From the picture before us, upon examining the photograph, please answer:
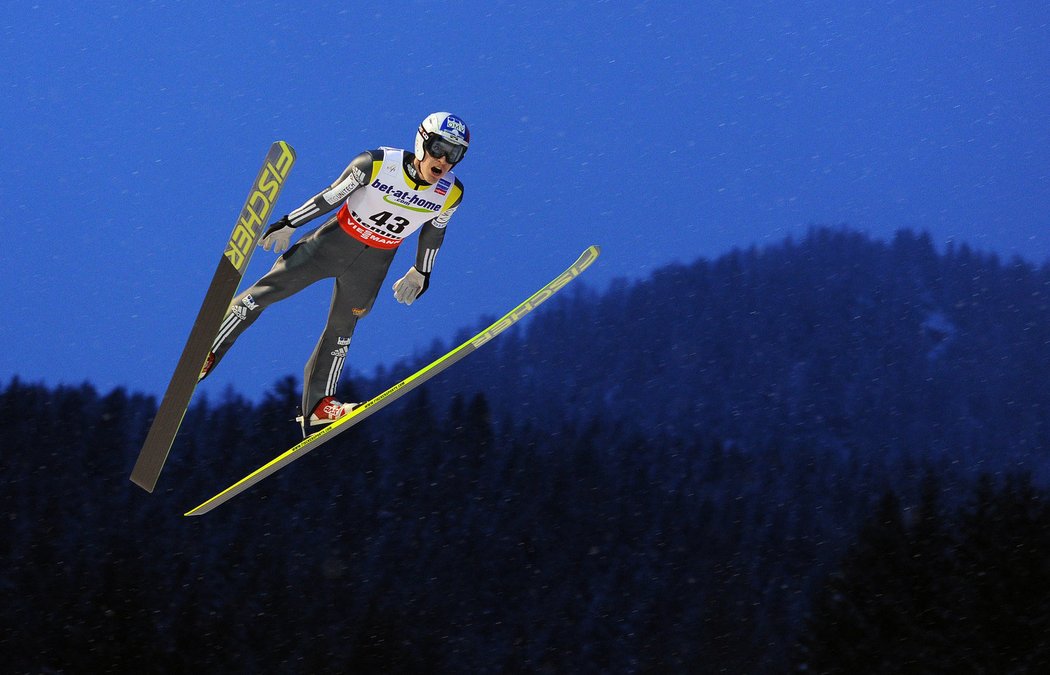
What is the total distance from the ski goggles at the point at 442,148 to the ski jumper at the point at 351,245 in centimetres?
14

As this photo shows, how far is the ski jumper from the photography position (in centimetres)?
511

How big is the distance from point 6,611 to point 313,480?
5.43 m

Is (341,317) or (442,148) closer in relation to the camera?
(442,148)

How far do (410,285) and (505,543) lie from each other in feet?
51.4

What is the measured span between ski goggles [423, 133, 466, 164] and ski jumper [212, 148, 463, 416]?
0.14m

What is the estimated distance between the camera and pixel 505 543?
20625 mm

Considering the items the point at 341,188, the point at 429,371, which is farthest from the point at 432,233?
the point at 429,371

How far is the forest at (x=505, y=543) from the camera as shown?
18.1 m

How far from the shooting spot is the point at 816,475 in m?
26.7

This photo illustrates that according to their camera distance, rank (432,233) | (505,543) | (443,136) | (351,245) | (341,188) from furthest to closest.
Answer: (505,543)
(432,233)
(351,245)
(341,188)
(443,136)

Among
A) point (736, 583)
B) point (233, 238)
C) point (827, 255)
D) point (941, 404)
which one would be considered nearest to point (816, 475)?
point (736, 583)

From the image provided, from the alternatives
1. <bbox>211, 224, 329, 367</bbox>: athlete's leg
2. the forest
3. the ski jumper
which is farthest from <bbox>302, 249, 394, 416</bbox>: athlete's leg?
the forest

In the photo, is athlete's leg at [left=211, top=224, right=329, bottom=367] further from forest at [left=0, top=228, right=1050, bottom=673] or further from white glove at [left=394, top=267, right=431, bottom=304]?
forest at [left=0, top=228, right=1050, bottom=673]

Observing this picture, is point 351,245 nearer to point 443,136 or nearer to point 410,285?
point 410,285
